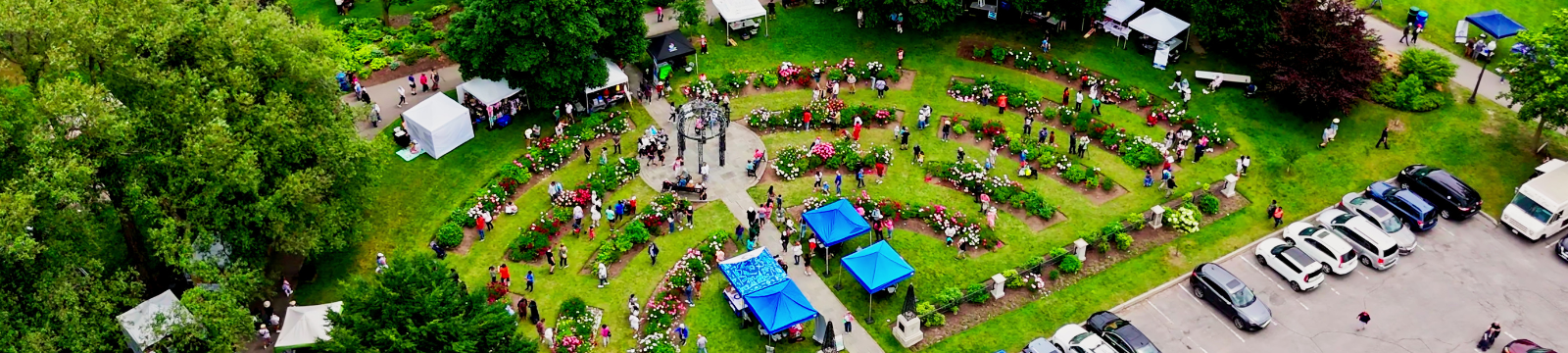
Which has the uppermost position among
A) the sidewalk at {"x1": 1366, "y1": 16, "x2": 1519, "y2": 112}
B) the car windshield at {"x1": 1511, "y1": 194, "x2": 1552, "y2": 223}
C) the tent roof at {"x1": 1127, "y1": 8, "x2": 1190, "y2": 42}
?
the tent roof at {"x1": 1127, "y1": 8, "x2": 1190, "y2": 42}

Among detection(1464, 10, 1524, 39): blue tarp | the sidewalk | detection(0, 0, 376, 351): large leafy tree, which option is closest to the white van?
the sidewalk

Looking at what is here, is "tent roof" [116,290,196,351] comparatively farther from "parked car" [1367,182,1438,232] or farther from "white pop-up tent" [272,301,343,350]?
"parked car" [1367,182,1438,232]

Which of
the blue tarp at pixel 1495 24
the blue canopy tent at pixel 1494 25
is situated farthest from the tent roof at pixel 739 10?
the blue tarp at pixel 1495 24

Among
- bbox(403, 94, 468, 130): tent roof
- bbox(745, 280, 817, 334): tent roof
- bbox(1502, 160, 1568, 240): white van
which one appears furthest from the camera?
bbox(403, 94, 468, 130): tent roof

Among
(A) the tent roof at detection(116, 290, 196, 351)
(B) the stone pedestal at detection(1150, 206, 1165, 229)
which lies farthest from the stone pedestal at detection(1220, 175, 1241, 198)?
(A) the tent roof at detection(116, 290, 196, 351)

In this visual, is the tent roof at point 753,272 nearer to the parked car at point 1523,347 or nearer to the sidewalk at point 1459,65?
the parked car at point 1523,347

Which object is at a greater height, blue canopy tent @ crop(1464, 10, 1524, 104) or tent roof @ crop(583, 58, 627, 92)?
blue canopy tent @ crop(1464, 10, 1524, 104)

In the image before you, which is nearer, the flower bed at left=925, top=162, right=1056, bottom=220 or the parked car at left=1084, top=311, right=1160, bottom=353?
the parked car at left=1084, top=311, right=1160, bottom=353

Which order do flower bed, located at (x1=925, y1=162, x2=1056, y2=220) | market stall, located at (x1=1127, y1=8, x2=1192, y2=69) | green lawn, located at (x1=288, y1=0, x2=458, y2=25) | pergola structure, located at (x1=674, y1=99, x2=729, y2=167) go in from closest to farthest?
flower bed, located at (x1=925, y1=162, x2=1056, y2=220) < pergola structure, located at (x1=674, y1=99, x2=729, y2=167) < market stall, located at (x1=1127, y1=8, x2=1192, y2=69) < green lawn, located at (x1=288, y1=0, x2=458, y2=25)
